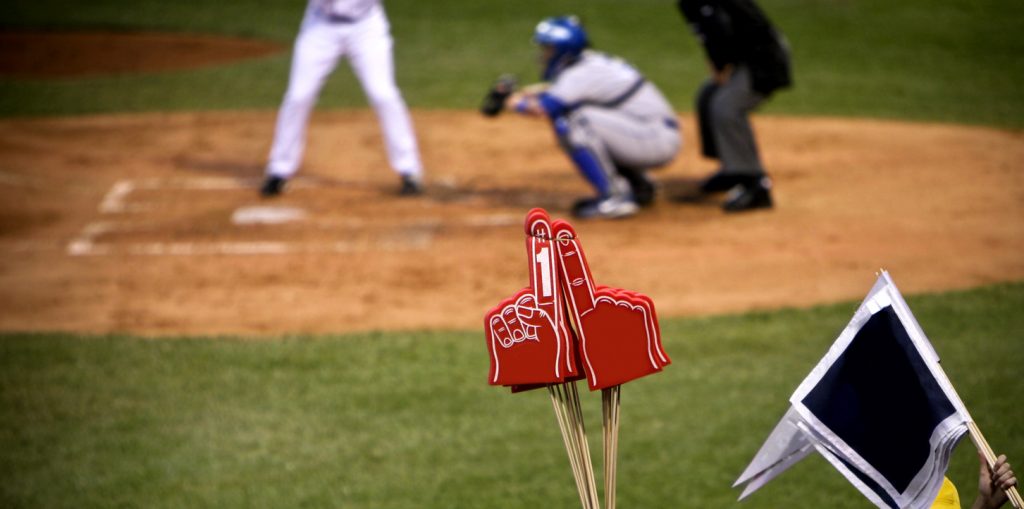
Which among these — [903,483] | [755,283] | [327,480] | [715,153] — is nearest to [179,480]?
[327,480]

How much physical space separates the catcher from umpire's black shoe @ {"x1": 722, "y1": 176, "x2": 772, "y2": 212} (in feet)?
1.84

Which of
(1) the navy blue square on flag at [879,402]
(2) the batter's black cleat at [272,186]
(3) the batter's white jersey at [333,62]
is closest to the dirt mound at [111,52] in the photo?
(2) the batter's black cleat at [272,186]

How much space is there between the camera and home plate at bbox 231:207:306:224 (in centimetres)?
895

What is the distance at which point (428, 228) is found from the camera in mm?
8672

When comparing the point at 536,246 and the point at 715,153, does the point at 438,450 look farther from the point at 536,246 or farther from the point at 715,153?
the point at 715,153

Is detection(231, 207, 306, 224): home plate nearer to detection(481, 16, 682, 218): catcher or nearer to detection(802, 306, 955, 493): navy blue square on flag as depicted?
detection(481, 16, 682, 218): catcher

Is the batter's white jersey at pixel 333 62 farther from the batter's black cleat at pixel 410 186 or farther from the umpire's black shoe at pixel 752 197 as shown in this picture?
the umpire's black shoe at pixel 752 197

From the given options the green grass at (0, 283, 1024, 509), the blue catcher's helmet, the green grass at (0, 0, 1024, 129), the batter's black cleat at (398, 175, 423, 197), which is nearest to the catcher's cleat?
the blue catcher's helmet

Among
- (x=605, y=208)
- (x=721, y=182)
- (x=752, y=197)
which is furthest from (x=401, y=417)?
(x=721, y=182)

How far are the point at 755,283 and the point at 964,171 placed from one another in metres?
3.10

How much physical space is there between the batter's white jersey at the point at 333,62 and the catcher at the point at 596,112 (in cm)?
107

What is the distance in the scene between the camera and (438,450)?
5.32m

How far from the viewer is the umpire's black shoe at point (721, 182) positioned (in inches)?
343

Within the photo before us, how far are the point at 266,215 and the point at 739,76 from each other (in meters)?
3.67
